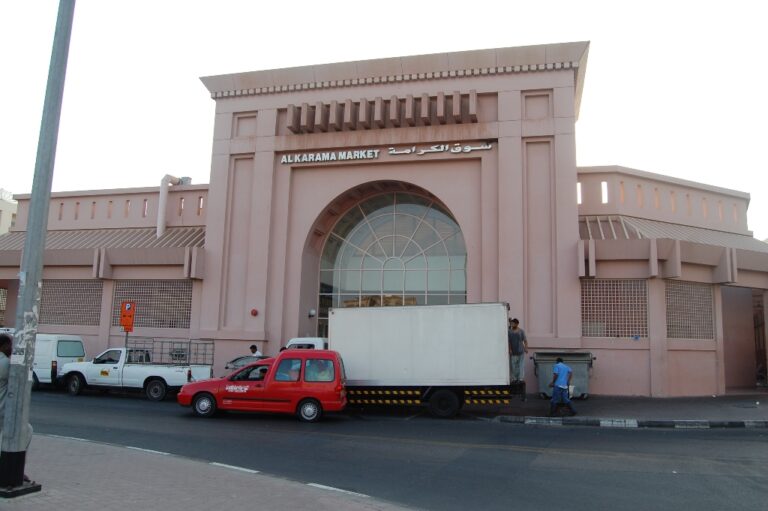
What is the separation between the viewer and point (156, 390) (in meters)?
18.2

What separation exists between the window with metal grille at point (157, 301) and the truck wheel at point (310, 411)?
10475 mm

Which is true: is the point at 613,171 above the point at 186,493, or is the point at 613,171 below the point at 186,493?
above

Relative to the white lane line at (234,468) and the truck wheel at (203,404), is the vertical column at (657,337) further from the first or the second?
the white lane line at (234,468)

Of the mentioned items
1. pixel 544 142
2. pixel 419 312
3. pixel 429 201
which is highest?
pixel 544 142

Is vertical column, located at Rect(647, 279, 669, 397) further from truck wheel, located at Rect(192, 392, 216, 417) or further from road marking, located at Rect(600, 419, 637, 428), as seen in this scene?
truck wheel, located at Rect(192, 392, 216, 417)

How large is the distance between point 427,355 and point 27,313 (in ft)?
34.2

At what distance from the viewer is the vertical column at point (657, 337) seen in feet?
61.1

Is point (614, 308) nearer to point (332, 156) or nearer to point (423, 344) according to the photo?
point (423, 344)

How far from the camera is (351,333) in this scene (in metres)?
16.2

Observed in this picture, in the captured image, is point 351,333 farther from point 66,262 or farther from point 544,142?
point 66,262

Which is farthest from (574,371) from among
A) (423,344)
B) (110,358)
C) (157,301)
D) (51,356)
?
(51,356)

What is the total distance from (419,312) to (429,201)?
818 centimetres

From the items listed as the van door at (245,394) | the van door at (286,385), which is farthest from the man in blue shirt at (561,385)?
the van door at (245,394)

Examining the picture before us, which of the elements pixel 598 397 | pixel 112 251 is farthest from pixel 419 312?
pixel 112 251
